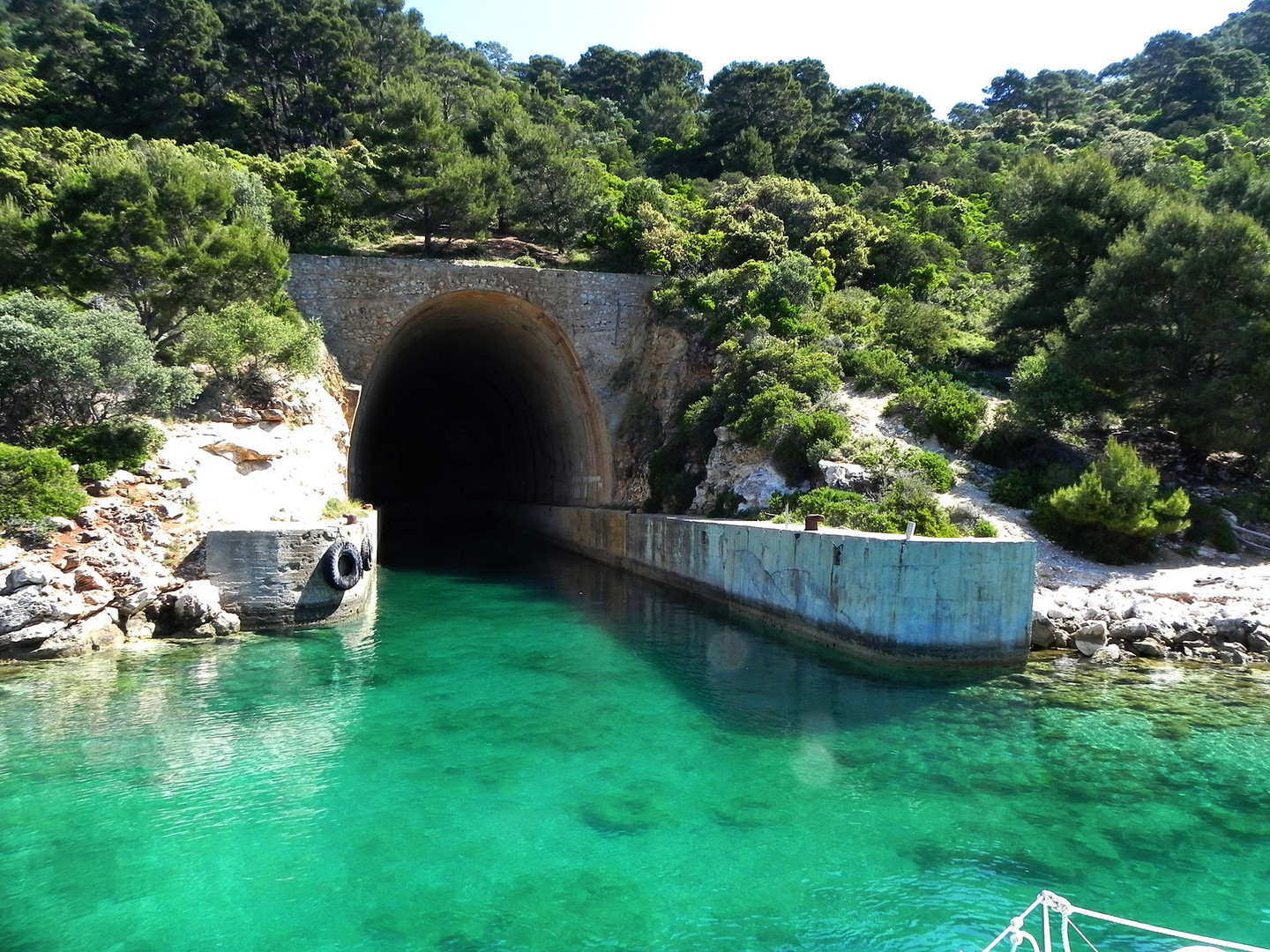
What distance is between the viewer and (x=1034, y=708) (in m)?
11.4

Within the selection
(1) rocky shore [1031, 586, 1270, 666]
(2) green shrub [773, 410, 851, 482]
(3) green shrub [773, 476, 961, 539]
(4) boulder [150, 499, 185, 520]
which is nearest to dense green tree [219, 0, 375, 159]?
(4) boulder [150, 499, 185, 520]

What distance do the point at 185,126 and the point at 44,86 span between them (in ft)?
20.4

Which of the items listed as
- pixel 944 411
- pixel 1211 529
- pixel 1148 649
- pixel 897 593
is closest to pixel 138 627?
pixel 897 593

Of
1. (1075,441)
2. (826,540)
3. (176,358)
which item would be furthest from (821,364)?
(176,358)

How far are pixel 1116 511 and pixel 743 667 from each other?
8149 mm

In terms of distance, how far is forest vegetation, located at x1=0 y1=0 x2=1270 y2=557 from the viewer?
60.8 feet

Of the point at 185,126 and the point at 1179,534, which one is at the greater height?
the point at 185,126

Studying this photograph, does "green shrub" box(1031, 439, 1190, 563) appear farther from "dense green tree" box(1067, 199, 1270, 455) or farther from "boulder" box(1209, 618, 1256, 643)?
"dense green tree" box(1067, 199, 1270, 455)

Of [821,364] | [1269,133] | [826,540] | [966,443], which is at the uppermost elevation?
[1269,133]

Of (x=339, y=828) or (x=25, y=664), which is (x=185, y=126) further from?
(x=339, y=828)

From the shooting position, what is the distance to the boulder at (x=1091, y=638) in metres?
13.9

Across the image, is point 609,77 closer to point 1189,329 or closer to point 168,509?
point 1189,329

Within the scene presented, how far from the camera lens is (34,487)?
13680 mm

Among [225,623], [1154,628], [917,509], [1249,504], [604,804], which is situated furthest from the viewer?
[1249,504]
